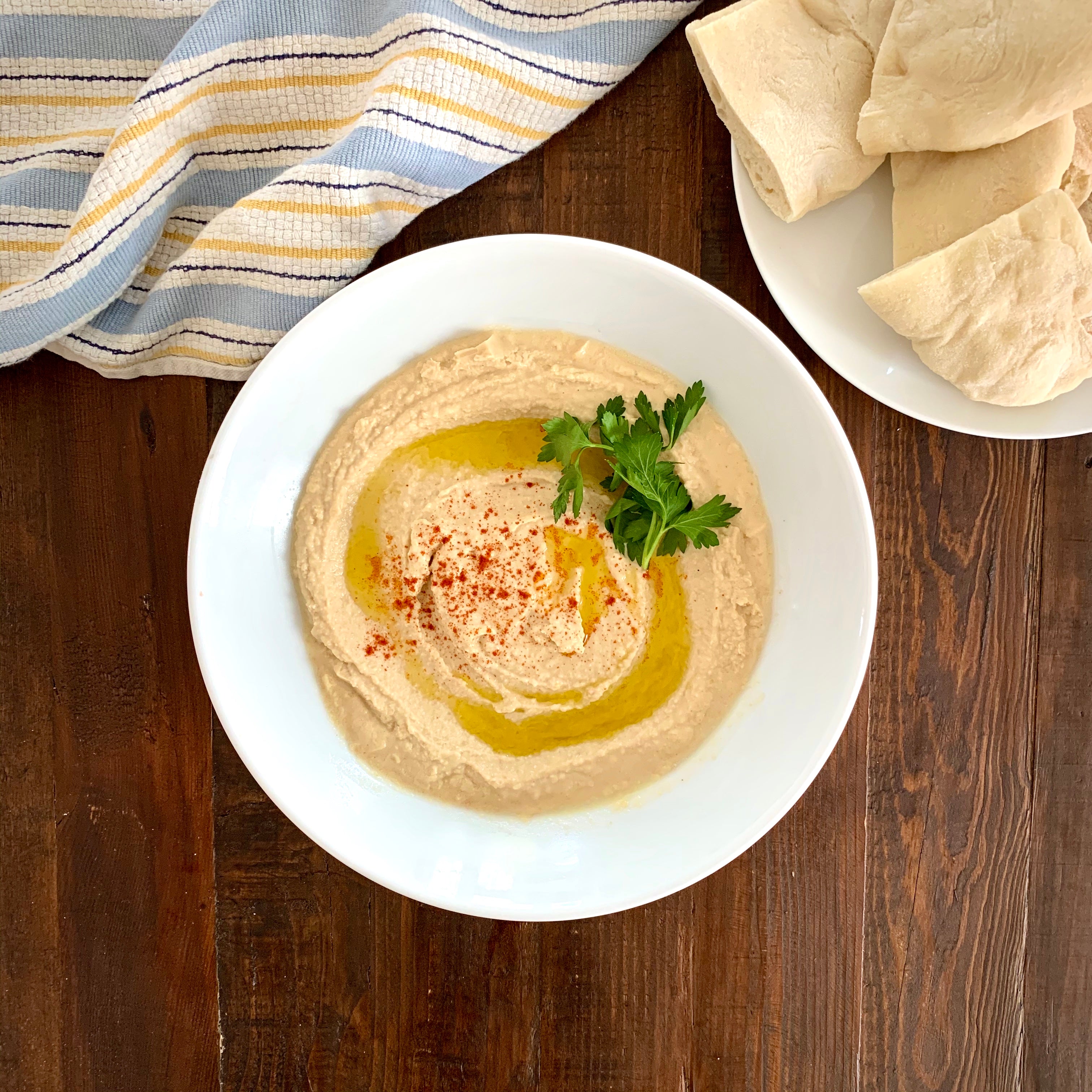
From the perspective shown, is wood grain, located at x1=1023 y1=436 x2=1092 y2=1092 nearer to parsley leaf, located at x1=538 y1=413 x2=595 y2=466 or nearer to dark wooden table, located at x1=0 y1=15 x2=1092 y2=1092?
dark wooden table, located at x1=0 y1=15 x2=1092 y2=1092

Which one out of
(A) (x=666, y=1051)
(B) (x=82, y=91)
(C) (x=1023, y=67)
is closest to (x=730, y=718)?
(A) (x=666, y=1051)

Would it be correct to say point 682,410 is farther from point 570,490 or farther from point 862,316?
point 862,316

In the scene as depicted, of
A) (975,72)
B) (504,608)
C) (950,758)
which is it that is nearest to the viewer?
(975,72)

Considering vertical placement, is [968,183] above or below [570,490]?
above

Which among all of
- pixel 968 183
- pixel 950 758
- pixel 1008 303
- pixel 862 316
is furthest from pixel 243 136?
pixel 950 758

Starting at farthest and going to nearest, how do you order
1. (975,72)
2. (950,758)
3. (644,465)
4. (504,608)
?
(950,758) → (504,608) → (644,465) → (975,72)

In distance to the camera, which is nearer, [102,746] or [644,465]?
[644,465]

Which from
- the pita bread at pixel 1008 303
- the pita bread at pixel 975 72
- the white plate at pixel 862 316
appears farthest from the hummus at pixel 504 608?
the pita bread at pixel 975 72
